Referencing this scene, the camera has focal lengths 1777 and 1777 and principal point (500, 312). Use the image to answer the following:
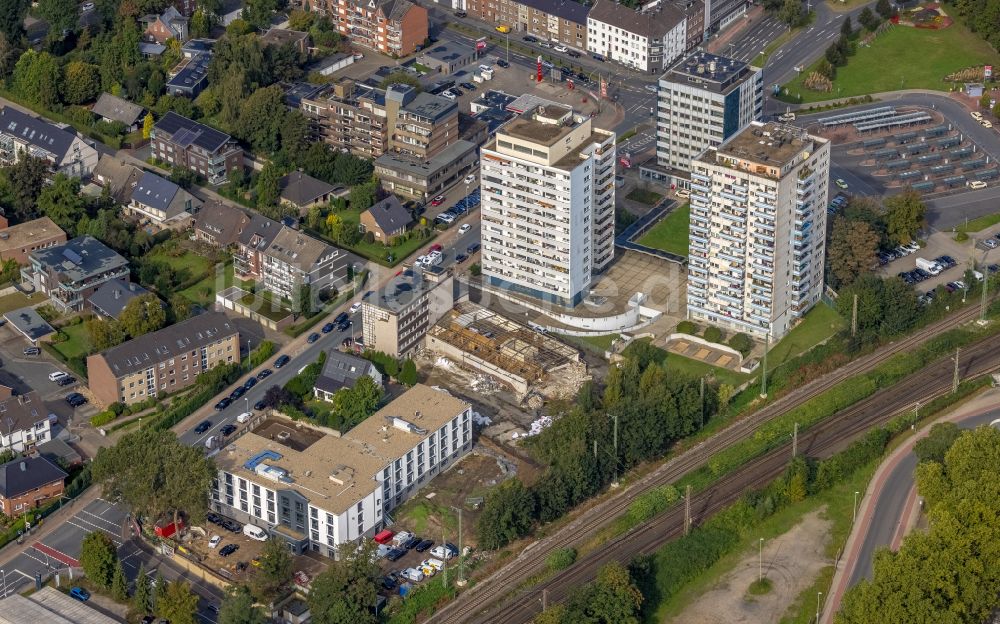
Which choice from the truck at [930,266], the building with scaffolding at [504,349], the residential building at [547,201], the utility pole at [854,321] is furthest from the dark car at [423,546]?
the truck at [930,266]

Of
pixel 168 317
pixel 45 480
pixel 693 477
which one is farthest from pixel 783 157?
pixel 45 480

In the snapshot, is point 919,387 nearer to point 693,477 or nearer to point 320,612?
point 693,477

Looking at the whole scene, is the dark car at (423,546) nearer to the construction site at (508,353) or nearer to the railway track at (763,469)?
the railway track at (763,469)

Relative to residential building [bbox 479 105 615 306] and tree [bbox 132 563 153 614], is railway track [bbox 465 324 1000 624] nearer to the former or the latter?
tree [bbox 132 563 153 614]

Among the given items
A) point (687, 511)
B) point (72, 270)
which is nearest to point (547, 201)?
point (687, 511)

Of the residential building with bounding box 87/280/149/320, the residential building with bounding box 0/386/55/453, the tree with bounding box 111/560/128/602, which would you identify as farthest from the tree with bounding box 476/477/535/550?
the residential building with bounding box 87/280/149/320

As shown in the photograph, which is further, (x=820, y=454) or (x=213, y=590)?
(x=820, y=454)

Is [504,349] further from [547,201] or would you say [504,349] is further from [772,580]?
[772,580]
